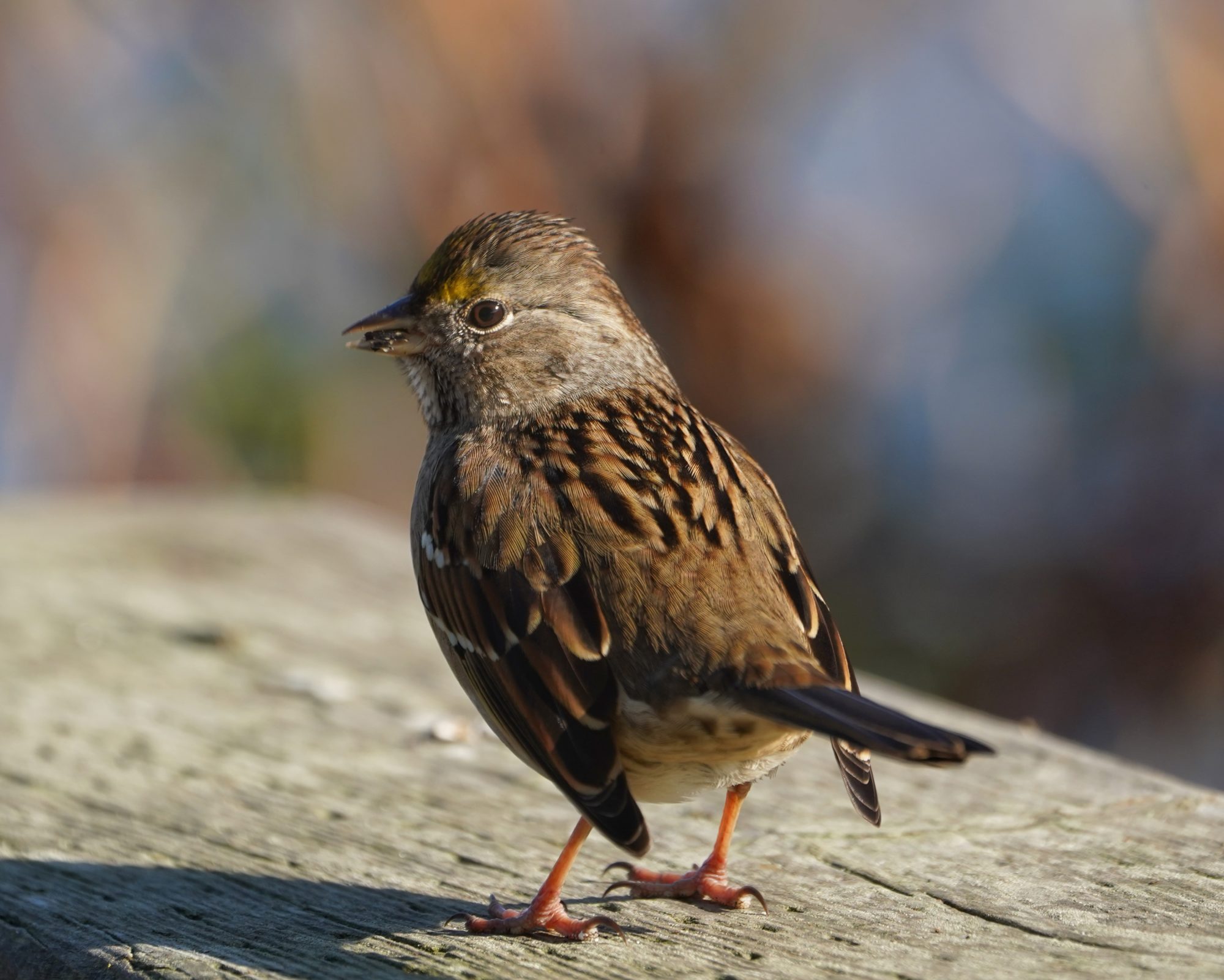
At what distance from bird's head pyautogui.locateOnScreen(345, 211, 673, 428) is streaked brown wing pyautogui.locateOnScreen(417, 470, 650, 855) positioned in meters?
0.56

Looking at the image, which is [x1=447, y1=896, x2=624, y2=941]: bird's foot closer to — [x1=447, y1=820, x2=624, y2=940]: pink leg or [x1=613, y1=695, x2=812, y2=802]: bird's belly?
[x1=447, y1=820, x2=624, y2=940]: pink leg

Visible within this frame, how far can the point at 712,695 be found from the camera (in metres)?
2.35

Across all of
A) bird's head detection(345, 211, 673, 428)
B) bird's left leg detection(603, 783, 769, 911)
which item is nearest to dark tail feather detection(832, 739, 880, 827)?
bird's left leg detection(603, 783, 769, 911)

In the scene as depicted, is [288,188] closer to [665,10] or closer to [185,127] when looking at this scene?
[185,127]

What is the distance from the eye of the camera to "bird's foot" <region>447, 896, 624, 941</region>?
7.40 ft

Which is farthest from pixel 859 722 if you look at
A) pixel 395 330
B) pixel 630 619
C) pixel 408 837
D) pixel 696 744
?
pixel 395 330

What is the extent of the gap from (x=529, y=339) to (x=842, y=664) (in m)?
1.07

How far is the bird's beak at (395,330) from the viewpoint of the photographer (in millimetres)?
3350

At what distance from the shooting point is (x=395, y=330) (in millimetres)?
3383

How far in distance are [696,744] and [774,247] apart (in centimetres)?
432

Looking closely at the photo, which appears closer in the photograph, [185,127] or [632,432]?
[632,432]

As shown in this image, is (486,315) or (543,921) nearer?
(543,921)

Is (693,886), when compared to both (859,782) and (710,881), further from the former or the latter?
(859,782)

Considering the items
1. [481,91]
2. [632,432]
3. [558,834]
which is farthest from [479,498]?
[481,91]
